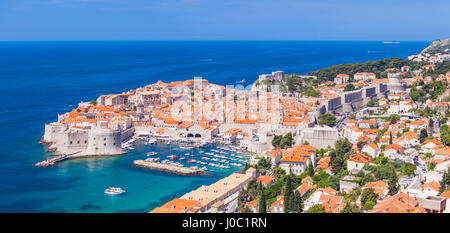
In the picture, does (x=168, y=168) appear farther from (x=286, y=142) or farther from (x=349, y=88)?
(x=349, y=88)

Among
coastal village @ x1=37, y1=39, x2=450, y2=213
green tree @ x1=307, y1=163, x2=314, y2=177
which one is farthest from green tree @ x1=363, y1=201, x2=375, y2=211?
green tree @ x1=307, y1=163, x2=314, y2=177

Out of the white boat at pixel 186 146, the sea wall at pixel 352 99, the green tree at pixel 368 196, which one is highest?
the sea wall at pixel 352 99

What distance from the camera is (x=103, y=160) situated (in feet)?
51.5

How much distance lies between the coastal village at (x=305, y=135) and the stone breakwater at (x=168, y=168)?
14cm

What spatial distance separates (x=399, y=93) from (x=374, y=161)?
11543mm

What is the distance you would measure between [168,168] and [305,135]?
4209 mm

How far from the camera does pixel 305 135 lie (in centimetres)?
1471

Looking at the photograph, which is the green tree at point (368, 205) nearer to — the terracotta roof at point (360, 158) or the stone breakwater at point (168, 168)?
the terracotta roof at point (360, 158)

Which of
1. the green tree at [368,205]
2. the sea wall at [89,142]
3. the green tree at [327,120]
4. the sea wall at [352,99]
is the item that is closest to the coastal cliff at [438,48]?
the sea wall at [352,99]

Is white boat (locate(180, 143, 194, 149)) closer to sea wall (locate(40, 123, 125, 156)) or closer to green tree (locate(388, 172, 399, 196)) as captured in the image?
sea wall (locate(40, 123, 125, 156))

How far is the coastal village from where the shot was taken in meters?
9.52

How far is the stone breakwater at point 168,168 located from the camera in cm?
1366

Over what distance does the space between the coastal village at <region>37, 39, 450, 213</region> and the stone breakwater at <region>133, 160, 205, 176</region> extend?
141mm
